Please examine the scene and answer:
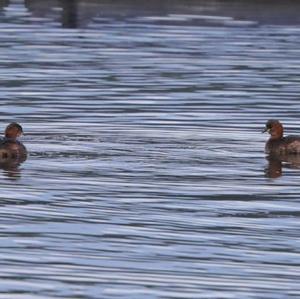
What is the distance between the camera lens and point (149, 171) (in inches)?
781

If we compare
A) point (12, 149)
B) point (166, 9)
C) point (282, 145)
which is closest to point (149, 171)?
point (12, 149)

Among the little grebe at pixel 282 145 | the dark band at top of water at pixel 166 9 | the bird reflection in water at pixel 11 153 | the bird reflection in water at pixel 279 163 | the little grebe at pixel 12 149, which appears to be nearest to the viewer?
the bird reflection in water at pixel 279 163

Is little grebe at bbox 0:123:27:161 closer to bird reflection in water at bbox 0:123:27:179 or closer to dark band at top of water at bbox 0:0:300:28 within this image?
bird reflection in water at bbox 0:123:27:179

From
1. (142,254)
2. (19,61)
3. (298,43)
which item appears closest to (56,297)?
(142,254)

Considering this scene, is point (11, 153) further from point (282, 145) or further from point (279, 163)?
point (282, 145)

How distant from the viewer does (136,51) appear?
35969mm

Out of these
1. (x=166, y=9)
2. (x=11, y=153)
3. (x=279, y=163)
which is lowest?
(x=279, y=163)

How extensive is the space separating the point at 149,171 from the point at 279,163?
2247mm

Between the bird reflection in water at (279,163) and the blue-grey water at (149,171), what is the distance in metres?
0.06

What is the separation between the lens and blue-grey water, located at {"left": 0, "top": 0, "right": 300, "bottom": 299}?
46.8ft

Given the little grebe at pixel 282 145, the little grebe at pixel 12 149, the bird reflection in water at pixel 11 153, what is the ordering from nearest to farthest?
the bird reflection in water at pixel 11 153 → the little grebe at pixel 12 149 → the little grebe at pixel 282 145

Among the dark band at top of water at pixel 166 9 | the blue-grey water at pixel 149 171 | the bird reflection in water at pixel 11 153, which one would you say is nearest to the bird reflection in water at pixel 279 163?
the blue-grey water at pixel 149 171

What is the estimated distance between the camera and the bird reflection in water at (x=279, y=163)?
20.3 metres

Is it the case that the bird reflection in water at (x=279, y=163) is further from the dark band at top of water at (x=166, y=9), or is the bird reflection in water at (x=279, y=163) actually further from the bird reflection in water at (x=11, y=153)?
the dark band at top of water at (x=166, y=9)
